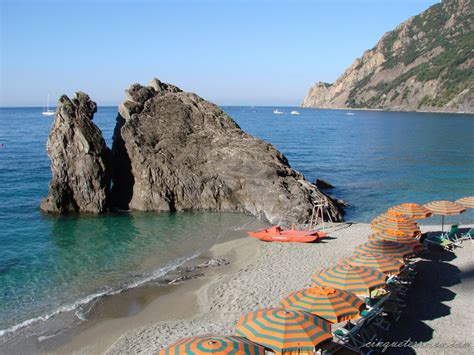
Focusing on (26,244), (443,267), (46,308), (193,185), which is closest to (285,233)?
(443,267)

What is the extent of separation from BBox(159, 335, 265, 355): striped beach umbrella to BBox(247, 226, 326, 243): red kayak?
15875 millimetres

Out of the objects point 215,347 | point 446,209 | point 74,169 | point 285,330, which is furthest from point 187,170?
point 215,347

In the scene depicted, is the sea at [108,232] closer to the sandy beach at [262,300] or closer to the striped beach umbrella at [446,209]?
the sandy beach at [262,300]

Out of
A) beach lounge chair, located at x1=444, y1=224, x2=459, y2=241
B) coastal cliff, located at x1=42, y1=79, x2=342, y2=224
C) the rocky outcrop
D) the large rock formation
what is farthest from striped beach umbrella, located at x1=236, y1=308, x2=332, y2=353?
the rocky outcrop

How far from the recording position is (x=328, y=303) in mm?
12867

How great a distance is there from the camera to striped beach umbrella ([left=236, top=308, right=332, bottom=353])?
1096 centimetres

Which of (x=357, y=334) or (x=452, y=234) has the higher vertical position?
(x=452, y=234)

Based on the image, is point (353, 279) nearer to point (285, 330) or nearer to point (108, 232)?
point (285, 330)

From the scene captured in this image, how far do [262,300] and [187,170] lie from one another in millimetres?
19232

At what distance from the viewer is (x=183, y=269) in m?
23.1

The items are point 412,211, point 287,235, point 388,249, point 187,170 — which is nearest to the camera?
point 388,249

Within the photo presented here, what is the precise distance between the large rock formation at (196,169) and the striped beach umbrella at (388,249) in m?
12.8

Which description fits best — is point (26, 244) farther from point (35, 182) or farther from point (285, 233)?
point (35, 182)

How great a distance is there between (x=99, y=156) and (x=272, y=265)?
18346mm
